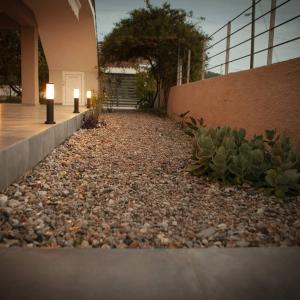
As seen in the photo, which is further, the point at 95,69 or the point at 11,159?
the point at 95,69

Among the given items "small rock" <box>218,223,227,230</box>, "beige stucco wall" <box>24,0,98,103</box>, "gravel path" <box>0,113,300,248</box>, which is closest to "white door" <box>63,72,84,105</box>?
"beige stucco wall" <box>24,0,98,103</box>

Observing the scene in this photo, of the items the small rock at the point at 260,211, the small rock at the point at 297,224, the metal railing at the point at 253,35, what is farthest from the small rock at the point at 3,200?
the metal railing at the point at 253,35

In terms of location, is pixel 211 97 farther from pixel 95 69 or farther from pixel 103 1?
pixel 95 69

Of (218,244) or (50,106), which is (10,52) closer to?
(50,106)

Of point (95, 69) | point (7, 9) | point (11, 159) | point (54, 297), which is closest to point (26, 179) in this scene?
point (11, 159)

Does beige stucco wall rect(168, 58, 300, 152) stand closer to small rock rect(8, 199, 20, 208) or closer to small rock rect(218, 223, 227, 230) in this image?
small rock rect(218, 223, 227, 230)

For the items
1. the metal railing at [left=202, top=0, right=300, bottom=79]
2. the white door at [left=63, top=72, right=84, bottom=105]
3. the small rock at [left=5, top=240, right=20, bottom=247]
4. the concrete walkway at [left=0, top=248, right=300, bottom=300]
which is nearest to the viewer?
the concrete walkway at [left=0, top=248, right=300, bottom=300]

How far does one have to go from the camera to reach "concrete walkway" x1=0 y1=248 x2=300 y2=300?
1.56 m

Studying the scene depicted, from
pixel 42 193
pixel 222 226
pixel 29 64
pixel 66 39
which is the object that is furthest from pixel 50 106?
pixel 66 39

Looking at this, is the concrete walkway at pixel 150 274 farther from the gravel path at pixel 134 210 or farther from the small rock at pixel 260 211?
the small rock at pixel 260 211

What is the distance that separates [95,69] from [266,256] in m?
15.9

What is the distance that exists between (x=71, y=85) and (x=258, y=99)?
1319 centimetres

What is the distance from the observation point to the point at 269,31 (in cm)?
491

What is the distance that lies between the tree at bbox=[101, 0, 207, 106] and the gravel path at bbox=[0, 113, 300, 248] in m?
10.0
